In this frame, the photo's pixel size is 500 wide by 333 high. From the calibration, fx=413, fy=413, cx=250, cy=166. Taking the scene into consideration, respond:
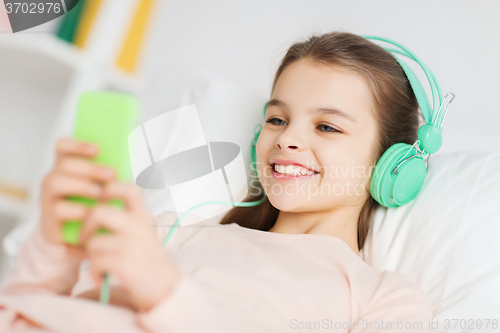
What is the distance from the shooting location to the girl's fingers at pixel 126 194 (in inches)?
18.1

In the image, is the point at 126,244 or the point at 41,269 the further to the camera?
the point at 41,269

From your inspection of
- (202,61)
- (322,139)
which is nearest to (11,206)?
(202,61)

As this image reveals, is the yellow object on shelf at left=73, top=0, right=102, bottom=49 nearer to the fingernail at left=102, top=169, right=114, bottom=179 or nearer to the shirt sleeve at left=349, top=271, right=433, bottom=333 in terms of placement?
the fingernail at left=102, top=169, right=114, bottom=179

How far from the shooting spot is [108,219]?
1.48ft

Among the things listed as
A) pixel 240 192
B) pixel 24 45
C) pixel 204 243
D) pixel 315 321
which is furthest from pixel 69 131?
pixel 315 321

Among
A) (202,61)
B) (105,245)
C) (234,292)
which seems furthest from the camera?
(202,61)

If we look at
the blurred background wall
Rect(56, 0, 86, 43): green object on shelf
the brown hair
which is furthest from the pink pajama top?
Rect(56, 0, 86, 43): green object on shelf

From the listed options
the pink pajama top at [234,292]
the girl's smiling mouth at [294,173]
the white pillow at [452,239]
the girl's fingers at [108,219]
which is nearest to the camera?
the girl's fingers at [108,219]

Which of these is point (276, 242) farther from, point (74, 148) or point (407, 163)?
point (74, 148)

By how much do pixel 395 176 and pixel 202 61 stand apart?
1.02 meters

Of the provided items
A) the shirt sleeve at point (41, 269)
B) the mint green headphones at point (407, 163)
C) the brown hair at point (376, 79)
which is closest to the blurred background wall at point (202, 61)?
the brown hair at point (376, 79)

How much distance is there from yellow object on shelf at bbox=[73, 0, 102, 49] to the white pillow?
115 cm

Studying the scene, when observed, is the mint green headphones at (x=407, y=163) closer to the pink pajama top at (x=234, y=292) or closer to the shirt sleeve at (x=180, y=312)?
the pink pajama top at (x=234, y=292)

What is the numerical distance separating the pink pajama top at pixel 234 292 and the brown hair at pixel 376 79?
0.27 m
